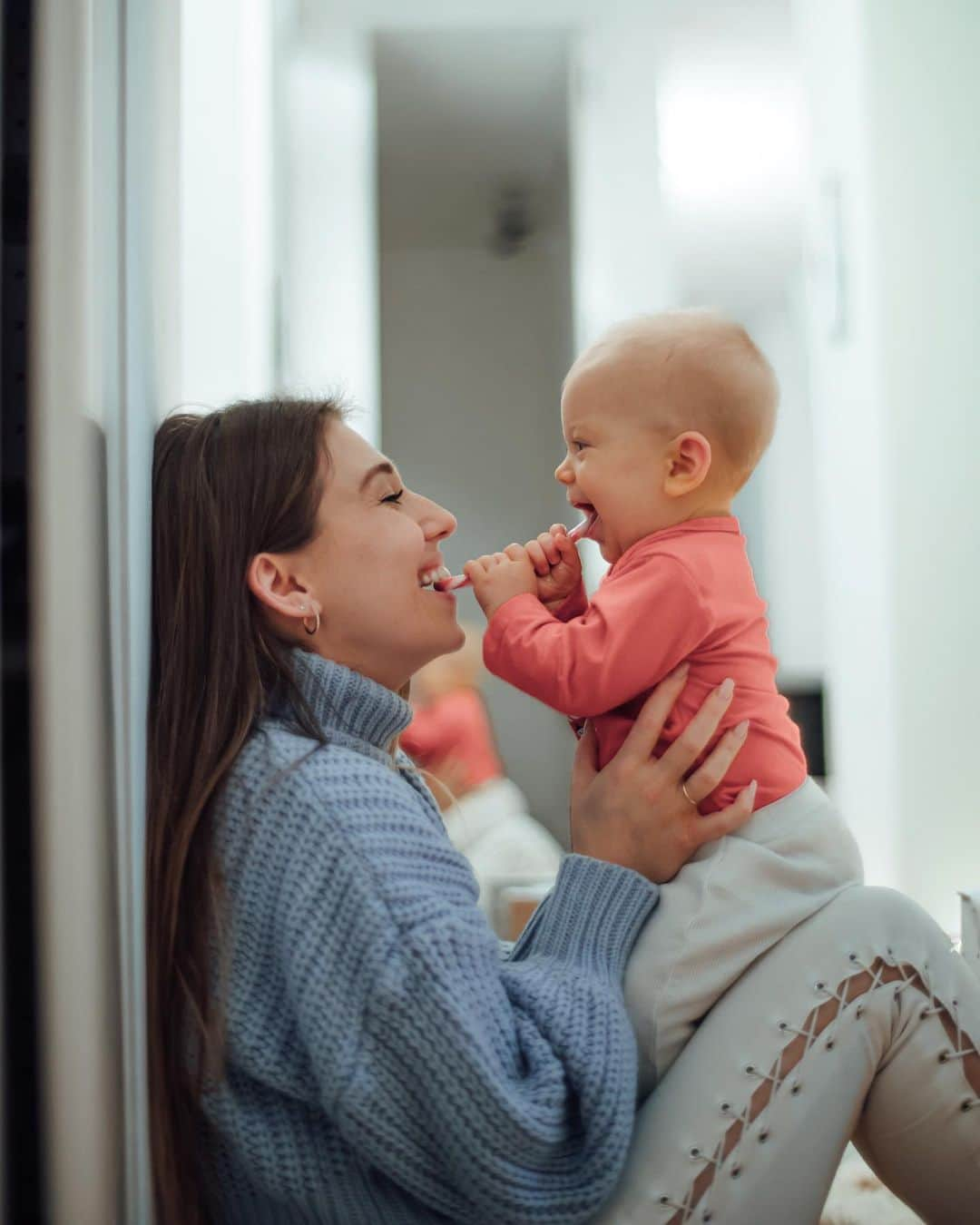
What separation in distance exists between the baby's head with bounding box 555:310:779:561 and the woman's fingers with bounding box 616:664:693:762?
0.16m

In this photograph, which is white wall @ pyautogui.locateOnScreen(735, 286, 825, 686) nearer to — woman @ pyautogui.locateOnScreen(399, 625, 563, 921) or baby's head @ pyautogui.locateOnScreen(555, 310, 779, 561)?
woman @ pyautogui.locateOnScreen(399, 625, 563, 921)

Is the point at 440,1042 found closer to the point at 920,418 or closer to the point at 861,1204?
the point at 861,1204

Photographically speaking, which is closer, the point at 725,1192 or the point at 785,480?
the point at 725,1192

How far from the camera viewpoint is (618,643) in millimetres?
1023

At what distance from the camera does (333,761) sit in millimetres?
929

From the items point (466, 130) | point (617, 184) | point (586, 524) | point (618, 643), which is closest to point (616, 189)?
point (617, 184)

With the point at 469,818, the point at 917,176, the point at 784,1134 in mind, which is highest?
the point at 917,176

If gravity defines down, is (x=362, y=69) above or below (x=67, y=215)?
above

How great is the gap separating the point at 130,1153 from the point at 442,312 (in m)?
3.83

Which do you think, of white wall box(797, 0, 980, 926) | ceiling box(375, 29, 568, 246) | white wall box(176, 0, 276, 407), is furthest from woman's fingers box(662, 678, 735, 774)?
ceiling box(375, 29, 568, 246)

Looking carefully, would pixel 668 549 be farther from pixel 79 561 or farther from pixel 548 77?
pixel 548 77

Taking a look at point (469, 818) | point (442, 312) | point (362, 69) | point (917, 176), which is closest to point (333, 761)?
point (917, 176)

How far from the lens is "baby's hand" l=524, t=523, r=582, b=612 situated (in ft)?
3.81

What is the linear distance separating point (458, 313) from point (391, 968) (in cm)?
381
